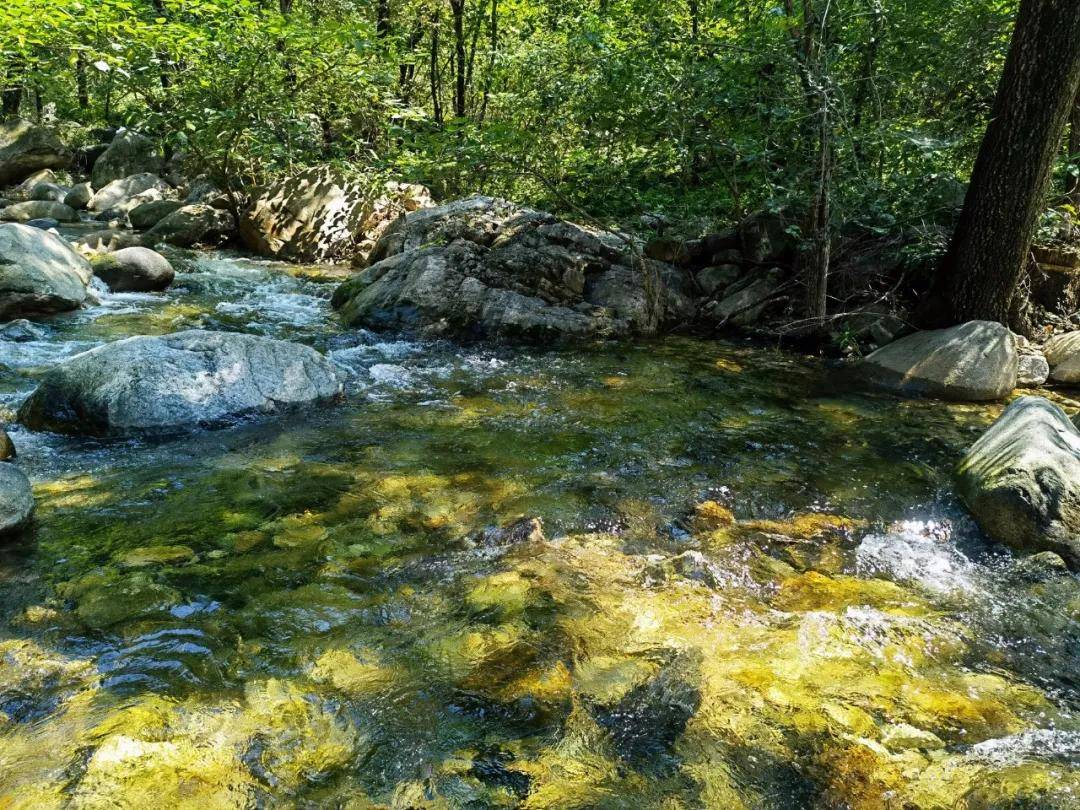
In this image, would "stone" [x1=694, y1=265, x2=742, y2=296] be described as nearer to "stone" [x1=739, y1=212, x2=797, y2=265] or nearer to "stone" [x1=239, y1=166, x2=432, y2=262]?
"stone" [x1=739, y1=212, x2=797, y2=265]

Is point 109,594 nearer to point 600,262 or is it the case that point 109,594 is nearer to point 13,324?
point 13,324

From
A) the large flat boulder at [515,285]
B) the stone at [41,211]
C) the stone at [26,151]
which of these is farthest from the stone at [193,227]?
the stone at [26,151]

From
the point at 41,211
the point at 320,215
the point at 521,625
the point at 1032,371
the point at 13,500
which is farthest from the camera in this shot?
the point at 41,211

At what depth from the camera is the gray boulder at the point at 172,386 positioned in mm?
5410

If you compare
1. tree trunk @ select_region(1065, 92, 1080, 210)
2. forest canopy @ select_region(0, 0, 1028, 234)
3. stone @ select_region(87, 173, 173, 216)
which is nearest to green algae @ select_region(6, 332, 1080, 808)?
forest canopy @ select_region(0, 0, 1028, 234)

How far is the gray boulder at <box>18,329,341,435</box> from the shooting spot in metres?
5.41

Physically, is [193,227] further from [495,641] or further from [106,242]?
[495,641]

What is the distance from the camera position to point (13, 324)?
799 centimetres

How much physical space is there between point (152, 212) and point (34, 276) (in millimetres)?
7743

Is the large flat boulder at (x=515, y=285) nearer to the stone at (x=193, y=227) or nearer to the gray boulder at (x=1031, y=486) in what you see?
the gray boulder at (x=1031, y=486)

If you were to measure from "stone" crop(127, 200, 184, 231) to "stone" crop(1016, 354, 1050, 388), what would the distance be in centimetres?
1496

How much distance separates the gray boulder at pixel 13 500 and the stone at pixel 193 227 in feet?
36.4

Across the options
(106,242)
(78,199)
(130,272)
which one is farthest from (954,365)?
(78,199)

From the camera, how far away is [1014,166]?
23.5 feet
